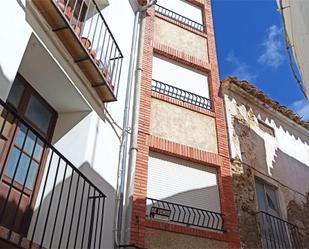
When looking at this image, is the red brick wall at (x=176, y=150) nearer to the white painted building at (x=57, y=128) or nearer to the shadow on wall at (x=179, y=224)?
the shadow on wall at (x=179, y=224)

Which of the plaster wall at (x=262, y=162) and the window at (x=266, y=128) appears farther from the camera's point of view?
the window at (x=266, y=128)

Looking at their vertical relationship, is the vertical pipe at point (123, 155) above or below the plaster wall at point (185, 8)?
below

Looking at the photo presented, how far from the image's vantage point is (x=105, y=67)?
6.59 m

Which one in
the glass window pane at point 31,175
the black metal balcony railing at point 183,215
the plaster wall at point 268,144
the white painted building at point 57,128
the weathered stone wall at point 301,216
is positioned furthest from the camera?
the plaster wall at point 268,144

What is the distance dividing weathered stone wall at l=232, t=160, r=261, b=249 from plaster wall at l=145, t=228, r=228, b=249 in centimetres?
80

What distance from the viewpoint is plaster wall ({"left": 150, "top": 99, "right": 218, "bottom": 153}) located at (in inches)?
303

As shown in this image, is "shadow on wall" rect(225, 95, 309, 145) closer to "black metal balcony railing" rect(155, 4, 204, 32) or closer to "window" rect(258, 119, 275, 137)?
"window" rect(258, 119, 275, 137)

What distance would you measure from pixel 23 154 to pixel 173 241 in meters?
3.23

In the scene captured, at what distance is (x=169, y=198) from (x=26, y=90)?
11.6 ft

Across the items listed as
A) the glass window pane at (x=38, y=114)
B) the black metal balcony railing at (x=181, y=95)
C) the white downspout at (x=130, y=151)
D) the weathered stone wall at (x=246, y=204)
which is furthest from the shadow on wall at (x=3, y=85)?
the weathered stone wall at (x=246, y=204)

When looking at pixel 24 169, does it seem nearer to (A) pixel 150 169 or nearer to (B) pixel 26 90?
(B) pixel 26 90

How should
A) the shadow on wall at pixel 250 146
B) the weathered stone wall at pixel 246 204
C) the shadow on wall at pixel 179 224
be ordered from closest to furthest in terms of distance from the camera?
1. the shadow on wall at pixel 179 224
2. the weathered stone wall at pixel 246 204
3. the shadow on wall at pixel 250 146

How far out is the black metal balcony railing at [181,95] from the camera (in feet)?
27.8

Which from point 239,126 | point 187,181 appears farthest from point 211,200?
point 239,126
